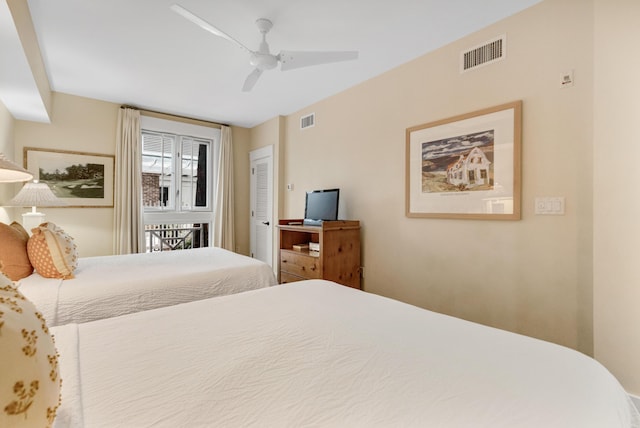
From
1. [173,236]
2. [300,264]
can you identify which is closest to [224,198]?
[173,236]

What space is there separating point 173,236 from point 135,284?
3.00 meters

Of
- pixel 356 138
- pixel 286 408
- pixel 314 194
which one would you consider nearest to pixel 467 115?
pixel 356 138

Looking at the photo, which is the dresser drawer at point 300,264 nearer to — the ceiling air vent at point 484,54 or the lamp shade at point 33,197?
the ceiling air vent at point 484,54

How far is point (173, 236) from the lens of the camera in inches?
188

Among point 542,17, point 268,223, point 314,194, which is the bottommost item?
point 268,223

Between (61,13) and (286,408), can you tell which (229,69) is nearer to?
(61,13)

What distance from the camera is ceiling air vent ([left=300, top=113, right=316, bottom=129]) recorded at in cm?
405

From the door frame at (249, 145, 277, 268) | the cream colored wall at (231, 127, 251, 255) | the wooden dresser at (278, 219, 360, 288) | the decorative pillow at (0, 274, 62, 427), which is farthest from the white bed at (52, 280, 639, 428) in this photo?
the cream colored wall at (231, 127, 251, 255)

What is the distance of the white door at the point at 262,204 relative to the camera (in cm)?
476

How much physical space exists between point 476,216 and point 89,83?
13.5 feet

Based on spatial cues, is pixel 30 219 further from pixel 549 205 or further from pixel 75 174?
pixel 549 205

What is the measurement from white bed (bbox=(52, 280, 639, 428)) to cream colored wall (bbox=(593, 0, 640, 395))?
113 centimetres

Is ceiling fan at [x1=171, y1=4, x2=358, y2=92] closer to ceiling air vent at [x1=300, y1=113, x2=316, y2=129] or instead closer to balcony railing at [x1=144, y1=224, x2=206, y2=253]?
ceiling air vent at [x1=300, y1=113, x2=316, y2=129]

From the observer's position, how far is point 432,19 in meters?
2.28
